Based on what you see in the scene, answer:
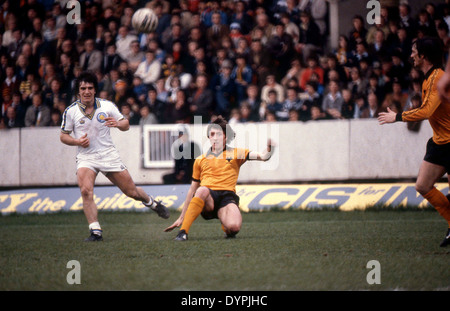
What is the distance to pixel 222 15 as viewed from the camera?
1609 cm

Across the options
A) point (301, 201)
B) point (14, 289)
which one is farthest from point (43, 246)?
point (301, 201)

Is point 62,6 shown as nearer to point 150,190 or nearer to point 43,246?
point 150,190

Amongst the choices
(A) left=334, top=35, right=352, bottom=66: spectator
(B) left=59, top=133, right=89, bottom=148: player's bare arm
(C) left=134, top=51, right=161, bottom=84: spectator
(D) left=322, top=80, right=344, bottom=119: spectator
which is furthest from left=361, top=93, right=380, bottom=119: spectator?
(B) left=59, top=133, right=89, bottom=148: player's bare arm

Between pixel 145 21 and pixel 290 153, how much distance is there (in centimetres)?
513

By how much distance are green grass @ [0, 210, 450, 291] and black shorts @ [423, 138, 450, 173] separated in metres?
0.88

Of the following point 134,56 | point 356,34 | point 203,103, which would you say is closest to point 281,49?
point 356,34

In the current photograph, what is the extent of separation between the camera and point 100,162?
9.08 metres

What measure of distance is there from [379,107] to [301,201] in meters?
2.36

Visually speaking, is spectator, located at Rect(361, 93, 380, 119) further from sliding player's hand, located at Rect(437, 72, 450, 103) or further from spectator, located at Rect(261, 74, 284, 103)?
sliding player's hand, located at Rect(437, 72, 450, 103)

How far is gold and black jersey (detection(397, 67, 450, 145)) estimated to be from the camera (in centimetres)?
748

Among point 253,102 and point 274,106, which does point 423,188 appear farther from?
point 253,102

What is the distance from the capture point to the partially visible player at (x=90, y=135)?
8.90m

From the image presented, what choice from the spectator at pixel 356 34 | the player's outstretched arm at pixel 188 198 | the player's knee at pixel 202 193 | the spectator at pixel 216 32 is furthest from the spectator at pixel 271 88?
the player's knee at pixel 202 193

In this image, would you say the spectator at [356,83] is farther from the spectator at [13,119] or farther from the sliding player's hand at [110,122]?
the spectator at [13,119]
